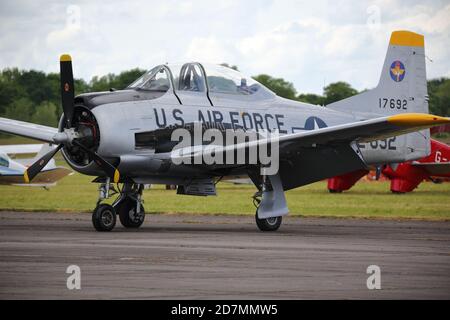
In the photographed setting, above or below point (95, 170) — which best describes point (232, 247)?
below

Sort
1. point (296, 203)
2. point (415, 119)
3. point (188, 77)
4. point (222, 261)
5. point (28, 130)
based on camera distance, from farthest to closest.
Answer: point (296, 203) < point (28, 130) < point (188, 77) < point (415, 119) < point (222, 261)

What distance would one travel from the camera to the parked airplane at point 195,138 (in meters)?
17.0

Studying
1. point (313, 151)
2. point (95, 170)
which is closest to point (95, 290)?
point (95, 170)

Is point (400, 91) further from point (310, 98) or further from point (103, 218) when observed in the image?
point (310, 98)

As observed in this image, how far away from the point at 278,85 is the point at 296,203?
5840 cm

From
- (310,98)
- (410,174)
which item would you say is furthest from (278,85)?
(410,174)

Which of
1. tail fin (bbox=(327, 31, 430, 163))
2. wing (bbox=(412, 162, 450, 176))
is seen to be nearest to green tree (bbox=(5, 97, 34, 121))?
wing (bbox=(412, 162, 450, 176))

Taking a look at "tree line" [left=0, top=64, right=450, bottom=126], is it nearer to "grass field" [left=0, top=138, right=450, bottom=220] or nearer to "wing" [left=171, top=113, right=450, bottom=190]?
"grass field" [left=0, top=138, right=450, bottom=220]

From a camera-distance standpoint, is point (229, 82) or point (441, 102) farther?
point (441, 102)

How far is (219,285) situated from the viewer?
32.4ft

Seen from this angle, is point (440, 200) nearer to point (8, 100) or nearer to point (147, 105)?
point (147, 105)

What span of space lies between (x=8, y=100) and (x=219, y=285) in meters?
58.1

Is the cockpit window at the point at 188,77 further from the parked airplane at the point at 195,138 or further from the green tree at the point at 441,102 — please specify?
the green tree at the point at 441,102

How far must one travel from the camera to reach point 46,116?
59.8 m
